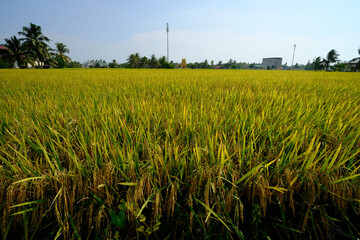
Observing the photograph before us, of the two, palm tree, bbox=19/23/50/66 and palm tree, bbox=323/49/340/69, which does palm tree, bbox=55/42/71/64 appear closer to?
palm tree, bbox=19/23/50/66

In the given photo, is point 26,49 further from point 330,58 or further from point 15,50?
point 330,58

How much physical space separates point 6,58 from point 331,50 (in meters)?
58.3

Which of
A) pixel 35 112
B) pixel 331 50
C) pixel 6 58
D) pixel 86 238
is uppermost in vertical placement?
pixel 331 50

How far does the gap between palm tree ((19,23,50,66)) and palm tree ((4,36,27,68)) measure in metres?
0.74

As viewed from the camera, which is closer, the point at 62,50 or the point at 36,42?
the point at 36,42

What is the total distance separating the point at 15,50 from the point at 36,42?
2.59 meters

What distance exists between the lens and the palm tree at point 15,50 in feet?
68.5

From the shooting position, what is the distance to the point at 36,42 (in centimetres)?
2239

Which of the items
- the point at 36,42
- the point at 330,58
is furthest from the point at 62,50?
the point at 330,58

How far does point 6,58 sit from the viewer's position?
69.5ft

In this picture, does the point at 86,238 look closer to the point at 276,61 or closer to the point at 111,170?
the point at 111,170

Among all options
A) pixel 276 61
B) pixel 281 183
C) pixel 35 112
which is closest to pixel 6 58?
pixel 35 112

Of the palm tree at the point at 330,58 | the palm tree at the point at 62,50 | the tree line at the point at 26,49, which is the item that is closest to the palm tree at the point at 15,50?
the tree line at the point at 26,49

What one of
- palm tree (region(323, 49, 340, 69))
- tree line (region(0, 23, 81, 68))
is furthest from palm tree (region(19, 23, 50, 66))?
palm tree (region(323, 49, 340, 69))
